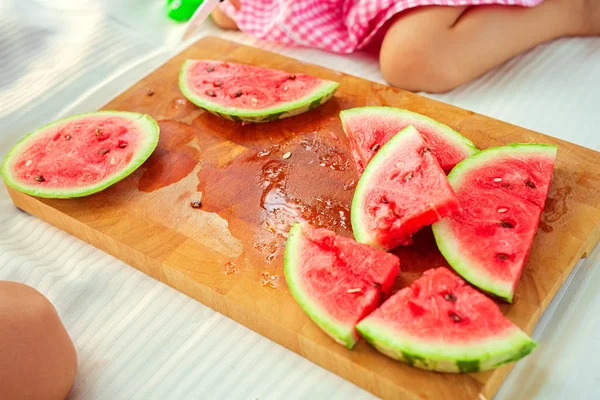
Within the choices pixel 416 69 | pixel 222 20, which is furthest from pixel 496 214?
pixel 222 20

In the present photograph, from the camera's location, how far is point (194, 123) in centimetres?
221

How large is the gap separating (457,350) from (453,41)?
1371 mm

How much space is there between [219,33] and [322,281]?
1.75m

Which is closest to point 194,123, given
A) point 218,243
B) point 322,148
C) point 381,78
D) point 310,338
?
point 322,148

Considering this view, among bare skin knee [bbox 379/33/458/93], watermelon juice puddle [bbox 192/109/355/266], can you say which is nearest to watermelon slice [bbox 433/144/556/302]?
watermelon juice puddle [bbox 192/109/355/266]

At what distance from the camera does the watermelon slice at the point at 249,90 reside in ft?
6.98

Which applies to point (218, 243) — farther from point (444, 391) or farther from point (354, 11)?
point (354, 11)

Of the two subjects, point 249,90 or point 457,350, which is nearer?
point 457,350

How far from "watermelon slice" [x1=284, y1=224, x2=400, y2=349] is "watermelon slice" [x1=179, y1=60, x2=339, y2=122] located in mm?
582

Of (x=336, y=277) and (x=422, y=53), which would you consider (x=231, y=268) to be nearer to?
(x=336, y=277)

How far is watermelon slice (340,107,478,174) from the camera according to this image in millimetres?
1876

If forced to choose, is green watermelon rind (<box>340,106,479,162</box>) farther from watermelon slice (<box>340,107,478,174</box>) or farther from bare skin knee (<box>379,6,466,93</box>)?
bare skin knee (<box>379,6,466,93</box>)

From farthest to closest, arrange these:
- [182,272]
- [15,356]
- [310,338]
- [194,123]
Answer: [194,123] → [182,272] → [310,338] → [15,356]

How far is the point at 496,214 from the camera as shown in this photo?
5.45 ft
